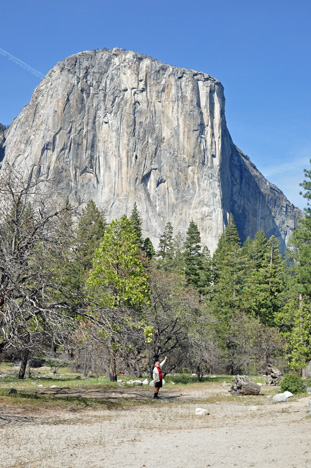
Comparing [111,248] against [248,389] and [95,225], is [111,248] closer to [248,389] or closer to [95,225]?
[248,389]

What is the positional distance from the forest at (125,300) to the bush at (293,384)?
6.15m

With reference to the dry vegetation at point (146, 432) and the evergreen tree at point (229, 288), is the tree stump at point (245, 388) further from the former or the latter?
the evergreen tree at point (229, 288)

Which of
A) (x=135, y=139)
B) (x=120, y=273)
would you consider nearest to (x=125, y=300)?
(x=120, y=273)

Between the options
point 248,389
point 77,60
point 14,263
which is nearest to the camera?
point 14,263

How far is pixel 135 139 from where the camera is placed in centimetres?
12738

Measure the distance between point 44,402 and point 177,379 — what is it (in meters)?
14.7

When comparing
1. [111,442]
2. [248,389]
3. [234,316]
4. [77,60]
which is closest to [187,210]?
[77,60]

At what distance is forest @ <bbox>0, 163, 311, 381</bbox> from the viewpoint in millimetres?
14609

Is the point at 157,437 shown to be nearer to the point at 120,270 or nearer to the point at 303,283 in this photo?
the point at 120,270

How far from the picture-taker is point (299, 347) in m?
28.5

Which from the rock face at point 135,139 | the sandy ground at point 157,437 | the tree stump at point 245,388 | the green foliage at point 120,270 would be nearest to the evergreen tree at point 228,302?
the green foliage at point 120,270

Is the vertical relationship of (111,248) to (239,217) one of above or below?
below

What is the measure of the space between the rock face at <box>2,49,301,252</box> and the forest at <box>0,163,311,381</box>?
6413 cm

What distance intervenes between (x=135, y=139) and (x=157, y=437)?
12180 cm
